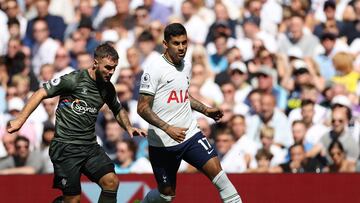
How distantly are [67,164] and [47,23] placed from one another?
6.37 metres

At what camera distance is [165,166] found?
11.2 meters

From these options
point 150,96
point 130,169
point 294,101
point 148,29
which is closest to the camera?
point 150,96

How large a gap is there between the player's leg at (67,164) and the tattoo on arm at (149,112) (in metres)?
0.77

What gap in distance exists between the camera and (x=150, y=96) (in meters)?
10.9

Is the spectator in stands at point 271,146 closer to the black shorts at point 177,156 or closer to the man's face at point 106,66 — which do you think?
the black shorts at point 177,156

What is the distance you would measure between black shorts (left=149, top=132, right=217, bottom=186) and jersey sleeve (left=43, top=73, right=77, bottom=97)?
123 cm

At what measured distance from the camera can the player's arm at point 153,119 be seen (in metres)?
10.5

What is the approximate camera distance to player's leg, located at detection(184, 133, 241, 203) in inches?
429

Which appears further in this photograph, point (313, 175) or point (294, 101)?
point (294, 101)

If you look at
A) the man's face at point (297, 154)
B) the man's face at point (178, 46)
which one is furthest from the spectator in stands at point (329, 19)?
the man's face at point (178, 46)

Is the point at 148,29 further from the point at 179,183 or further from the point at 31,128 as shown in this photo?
the point at 179,183

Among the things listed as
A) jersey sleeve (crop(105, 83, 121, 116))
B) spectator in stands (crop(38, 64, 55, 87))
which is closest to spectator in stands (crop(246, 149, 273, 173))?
jersey sleeve (crop(105, 83, 121, 116))

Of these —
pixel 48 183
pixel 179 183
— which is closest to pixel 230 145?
pixel 179 183

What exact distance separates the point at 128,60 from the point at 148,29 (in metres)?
0.73
